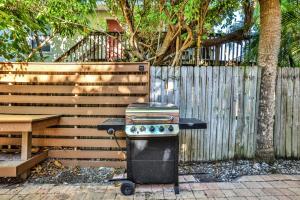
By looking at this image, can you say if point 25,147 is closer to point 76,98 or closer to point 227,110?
point 76,98

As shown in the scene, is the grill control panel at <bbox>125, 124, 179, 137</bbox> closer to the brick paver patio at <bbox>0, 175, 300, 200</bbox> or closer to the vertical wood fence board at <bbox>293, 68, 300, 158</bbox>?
the brick paver patio at <bbox>0, 175, 300, 200</bbox>

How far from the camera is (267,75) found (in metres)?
4.66

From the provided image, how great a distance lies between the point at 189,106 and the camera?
15.6 feet

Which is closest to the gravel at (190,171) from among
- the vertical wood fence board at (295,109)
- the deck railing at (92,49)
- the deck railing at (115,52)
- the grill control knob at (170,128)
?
the vertical wood fence board at (295,109)

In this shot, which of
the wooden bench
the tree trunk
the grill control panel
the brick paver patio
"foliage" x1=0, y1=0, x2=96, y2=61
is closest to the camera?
the grill control panel

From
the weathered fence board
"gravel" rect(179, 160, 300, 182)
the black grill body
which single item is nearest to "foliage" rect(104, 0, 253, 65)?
the weathered fence board

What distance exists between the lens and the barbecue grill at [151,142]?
11.3ft

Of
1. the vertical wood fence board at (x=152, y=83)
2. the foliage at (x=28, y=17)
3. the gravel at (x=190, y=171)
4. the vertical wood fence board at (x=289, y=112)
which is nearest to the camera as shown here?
the gravel at (x=190, y=171)

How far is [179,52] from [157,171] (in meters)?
2.79

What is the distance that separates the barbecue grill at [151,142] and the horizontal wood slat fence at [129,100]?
121cm

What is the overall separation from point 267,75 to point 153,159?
2536 mm

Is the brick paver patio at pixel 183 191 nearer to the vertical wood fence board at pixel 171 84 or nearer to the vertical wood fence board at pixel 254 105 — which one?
the vertical wood fence board at pixel 254 105

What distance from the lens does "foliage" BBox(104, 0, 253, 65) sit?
17.3ft

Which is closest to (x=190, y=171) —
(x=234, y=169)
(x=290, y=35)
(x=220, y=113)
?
(x=234, y=169)
